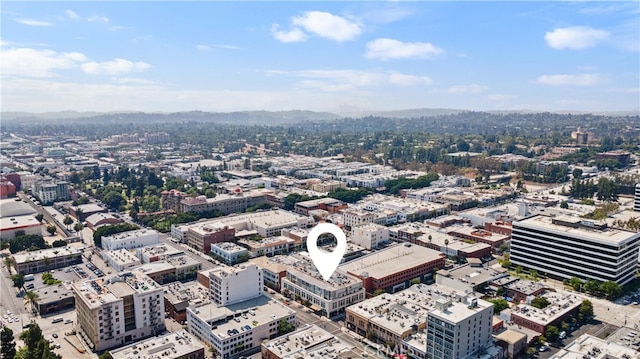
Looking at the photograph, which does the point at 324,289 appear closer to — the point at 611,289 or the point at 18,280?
the point at 611,289

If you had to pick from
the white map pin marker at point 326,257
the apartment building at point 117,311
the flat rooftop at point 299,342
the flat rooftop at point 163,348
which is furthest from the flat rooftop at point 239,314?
the white map pin marker at point 326,257

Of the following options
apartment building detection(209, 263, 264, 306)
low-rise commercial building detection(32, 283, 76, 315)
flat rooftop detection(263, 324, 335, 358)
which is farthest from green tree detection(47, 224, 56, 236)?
flat rooftop detection(263, 324, 335, 358)

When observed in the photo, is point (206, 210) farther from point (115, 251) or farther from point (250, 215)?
point (115, 251)

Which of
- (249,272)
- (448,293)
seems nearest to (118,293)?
(249,272)

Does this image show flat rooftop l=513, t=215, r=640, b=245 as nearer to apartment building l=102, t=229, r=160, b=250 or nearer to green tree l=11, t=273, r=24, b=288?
apartment building l=102, t=229, r=160, b=250

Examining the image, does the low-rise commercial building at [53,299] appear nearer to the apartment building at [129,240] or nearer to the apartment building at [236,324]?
the apartment building at [129,240]

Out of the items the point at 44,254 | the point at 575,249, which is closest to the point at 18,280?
the point at 44,254
